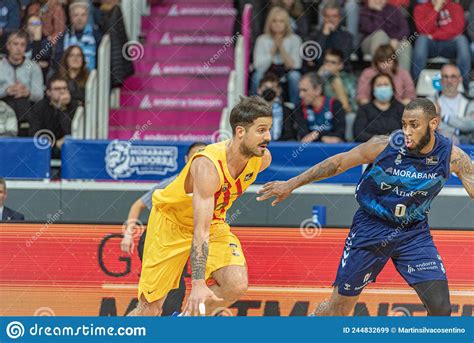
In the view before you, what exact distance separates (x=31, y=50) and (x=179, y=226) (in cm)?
487

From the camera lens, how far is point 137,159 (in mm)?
11305

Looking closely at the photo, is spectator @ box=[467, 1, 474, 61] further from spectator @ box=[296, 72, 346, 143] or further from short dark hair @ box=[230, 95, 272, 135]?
short dark hair @ box=[230, 95, 272, 135]

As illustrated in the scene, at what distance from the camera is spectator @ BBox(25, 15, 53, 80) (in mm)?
12539

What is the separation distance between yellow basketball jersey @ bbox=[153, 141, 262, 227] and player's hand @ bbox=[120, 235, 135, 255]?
73 cm

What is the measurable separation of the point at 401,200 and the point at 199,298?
1.61 metres

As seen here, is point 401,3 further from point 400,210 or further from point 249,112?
point 249,112

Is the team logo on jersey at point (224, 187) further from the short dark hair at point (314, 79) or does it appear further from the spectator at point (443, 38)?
the spectator at point (443, 38)

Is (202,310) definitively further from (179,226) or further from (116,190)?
(116,190)

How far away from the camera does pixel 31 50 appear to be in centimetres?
1262

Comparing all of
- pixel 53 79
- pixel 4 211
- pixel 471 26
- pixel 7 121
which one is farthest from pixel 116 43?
pixel 471 26

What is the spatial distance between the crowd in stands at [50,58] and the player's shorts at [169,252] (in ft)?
Result: 11.5

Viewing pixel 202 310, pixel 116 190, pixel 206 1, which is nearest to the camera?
pixel 202 310
